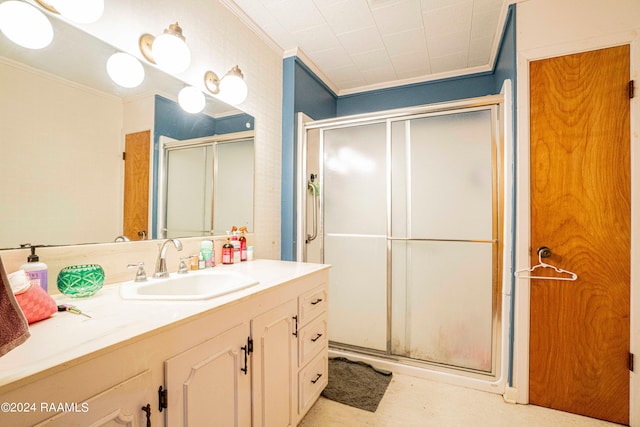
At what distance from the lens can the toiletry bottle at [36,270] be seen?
0.93 meters

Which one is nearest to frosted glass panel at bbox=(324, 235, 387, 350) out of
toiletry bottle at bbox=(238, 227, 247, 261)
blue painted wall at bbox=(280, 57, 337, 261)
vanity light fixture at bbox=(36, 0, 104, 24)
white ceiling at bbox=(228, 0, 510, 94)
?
blue painted wall at bbox=(280, 57, 337, 261)

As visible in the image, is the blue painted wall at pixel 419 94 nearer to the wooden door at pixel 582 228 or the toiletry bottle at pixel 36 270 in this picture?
the wooden door at pixel 582 228

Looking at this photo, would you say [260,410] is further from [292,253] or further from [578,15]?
[578,15]

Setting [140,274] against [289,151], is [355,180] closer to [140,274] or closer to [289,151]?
[289,151]

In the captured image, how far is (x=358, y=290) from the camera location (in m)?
2.33

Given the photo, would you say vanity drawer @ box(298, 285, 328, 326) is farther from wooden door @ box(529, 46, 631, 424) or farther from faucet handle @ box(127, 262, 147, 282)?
wooden door @ box(529, 46, 631, 424)

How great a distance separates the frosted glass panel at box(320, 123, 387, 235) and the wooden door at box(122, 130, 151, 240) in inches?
54.4

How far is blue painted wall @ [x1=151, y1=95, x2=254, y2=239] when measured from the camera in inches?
56.1

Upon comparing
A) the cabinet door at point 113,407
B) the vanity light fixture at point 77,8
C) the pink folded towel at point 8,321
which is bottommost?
the cabinet door at point 113,407

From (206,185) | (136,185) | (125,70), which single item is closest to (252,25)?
(125,70)

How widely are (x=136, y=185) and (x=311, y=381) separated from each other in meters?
1.34

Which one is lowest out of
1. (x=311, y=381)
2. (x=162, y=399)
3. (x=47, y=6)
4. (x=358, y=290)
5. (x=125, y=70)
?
(x=311, y=381)

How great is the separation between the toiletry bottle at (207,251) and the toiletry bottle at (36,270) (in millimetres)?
716

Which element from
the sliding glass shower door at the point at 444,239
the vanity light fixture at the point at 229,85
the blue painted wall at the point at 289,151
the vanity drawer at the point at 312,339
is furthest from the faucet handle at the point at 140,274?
the sliding glass shower door at the point at 444,239
